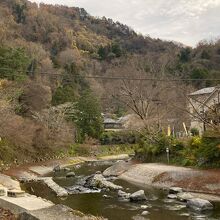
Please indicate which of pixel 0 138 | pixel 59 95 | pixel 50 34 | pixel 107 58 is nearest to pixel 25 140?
pixel 0 138

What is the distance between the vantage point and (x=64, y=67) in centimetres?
8338

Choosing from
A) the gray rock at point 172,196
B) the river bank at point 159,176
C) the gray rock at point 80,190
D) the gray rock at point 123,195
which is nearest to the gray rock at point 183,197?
the gray rock at point 172,196

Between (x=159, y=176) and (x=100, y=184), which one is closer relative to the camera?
(x=100, y=184)

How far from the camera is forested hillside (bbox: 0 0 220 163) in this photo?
4303 centimetres

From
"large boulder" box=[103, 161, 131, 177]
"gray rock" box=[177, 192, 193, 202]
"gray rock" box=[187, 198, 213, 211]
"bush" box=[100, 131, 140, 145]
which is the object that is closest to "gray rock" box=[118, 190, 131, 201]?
"gray rock" box=[177, 192, 193, 202]

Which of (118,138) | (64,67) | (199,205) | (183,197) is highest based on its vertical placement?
(64,67)

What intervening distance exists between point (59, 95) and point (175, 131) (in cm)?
1870

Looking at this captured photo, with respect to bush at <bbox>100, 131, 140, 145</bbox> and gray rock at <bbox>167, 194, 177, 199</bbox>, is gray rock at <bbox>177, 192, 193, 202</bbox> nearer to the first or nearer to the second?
gray rock at <bbox>167, 194, 177, 199</bbox>

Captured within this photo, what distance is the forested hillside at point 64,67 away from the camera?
43.0 m

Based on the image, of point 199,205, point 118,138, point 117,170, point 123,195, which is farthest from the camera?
point 118,138

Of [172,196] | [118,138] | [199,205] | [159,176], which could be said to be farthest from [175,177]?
[118,138]

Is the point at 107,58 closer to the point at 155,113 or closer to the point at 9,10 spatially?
the point at 9,10

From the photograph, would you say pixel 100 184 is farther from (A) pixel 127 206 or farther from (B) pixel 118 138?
(B) pixel 118 138

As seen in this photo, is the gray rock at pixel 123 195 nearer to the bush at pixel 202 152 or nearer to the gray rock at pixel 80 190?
the gray rock at pixel 80 190
